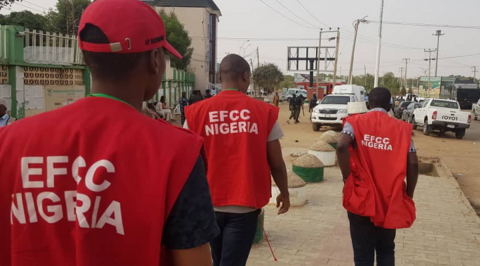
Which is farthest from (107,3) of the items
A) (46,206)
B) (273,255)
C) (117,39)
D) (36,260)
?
(273,255)

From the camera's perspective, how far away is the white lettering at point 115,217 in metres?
1.15

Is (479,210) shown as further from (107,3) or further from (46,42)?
(46,42)

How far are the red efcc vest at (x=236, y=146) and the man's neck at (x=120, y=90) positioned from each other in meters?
1.66

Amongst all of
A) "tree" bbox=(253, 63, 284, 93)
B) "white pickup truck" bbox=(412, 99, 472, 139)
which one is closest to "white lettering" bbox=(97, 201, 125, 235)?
"white pickup truck" bbox=(412, 99, 472, 139)

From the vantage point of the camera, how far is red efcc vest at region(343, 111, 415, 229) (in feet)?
10.9

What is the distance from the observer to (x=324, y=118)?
64.8ft

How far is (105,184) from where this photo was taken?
1.15 metres

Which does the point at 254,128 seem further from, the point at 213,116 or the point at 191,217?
the point at 191,217

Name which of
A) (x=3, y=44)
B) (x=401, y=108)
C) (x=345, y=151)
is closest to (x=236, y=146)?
(x=345, y=151)

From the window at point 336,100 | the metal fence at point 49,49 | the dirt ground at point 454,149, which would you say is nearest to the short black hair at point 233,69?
the dirt ground at point 454,149

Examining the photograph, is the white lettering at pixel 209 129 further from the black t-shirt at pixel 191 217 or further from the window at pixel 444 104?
the window at pixel 444 104

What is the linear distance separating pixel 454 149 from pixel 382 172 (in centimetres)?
1397

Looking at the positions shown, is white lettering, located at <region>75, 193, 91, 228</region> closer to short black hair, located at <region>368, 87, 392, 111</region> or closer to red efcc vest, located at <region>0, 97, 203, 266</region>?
red efcc vest, located at <region>0, 97, 203, 266</region>

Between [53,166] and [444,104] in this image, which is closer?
[53,166]
